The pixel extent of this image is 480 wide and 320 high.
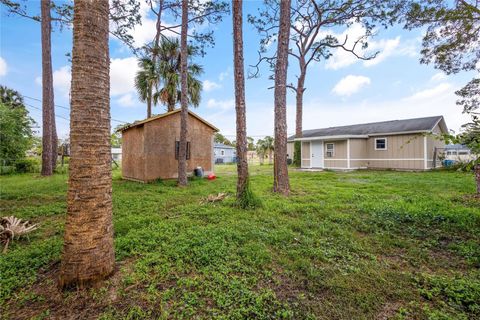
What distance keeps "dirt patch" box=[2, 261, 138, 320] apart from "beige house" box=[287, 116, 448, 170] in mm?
13854

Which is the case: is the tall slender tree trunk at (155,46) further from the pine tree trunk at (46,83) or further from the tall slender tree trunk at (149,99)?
the pine tree trunk at (46,83)

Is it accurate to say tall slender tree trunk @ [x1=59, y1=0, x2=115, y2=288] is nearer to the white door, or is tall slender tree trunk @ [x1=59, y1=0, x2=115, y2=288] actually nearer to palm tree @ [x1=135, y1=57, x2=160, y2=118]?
palm tree @ [x1=135, y1=57, x2=160, y2=118]

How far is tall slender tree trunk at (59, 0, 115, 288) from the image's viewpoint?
73.2 inches

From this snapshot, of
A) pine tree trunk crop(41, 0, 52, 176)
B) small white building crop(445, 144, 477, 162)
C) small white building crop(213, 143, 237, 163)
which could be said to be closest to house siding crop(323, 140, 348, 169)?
small white building crop(445, 144, 477, 162)

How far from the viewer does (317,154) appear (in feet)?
49.1

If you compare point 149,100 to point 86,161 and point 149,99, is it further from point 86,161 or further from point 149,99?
point 86,161

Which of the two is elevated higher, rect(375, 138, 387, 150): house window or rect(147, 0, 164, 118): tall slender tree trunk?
rect(147, 0, 164, 118): tall slender tree trunk

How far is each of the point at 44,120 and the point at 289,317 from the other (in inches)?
524

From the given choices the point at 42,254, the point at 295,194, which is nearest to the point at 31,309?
the point at 42,254

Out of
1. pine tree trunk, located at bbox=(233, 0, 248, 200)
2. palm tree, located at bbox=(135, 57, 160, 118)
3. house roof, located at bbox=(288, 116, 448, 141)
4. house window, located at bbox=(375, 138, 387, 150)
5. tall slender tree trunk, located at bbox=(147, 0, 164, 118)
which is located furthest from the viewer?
house window, located at bbox=(375, 138, 387, 150)

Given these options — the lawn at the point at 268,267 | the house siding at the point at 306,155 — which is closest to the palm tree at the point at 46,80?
the lawn at the point at 268,267

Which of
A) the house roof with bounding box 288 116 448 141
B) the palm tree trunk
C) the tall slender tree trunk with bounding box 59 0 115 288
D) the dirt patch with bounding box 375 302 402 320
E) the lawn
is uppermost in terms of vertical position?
the palm tree trunk

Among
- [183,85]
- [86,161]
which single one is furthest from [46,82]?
[86,161]

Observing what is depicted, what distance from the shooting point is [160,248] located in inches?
104
